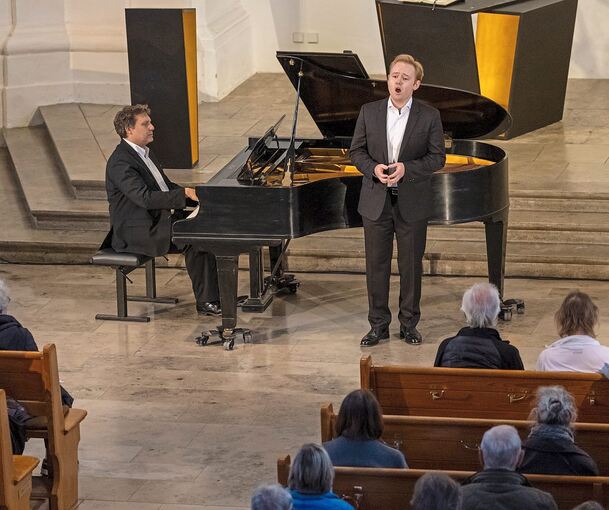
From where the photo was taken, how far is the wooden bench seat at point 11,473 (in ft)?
18.2

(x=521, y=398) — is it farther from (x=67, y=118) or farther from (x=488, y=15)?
(x=67, y=118)

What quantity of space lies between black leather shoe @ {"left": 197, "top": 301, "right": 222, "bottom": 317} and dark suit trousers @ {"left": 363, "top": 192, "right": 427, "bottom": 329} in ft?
3.45

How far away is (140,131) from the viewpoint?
8641 millimetres

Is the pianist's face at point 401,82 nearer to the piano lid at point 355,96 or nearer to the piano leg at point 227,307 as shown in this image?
the piano lid at point 355,96

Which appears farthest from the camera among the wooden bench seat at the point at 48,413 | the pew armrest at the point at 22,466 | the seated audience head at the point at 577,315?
the seated audience head at the point at 577,315

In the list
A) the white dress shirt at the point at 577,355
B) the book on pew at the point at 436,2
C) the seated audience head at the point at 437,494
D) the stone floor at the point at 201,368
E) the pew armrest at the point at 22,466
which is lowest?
the stone floor at the point at 201,368

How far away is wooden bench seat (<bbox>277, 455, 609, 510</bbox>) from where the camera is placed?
4855mm

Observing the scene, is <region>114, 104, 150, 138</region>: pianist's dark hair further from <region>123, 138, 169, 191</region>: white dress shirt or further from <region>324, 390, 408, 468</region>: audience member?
<region>324, 390, 408, 468</region>: audience member

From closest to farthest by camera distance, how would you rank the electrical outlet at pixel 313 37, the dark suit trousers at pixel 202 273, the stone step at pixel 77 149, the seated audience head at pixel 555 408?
1. the seated audience head at pixel 555 408
2. the dark suit trousers at pixel 202 273
3. the stone step at pixel 77 149
4. the electrical outlet at pixel 313 37

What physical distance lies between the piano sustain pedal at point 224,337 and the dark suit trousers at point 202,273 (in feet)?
1.34

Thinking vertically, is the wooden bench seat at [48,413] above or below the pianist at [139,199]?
below

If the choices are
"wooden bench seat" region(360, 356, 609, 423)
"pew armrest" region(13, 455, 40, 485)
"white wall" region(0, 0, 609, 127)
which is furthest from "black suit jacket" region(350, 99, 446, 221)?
"white wall" region(0, 0, 609, 127)

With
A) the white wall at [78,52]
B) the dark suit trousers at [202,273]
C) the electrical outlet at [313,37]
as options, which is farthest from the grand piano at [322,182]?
the electrical outlet at [313,37]

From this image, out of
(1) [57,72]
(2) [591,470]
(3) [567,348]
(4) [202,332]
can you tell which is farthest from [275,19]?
(2) [591,470]
